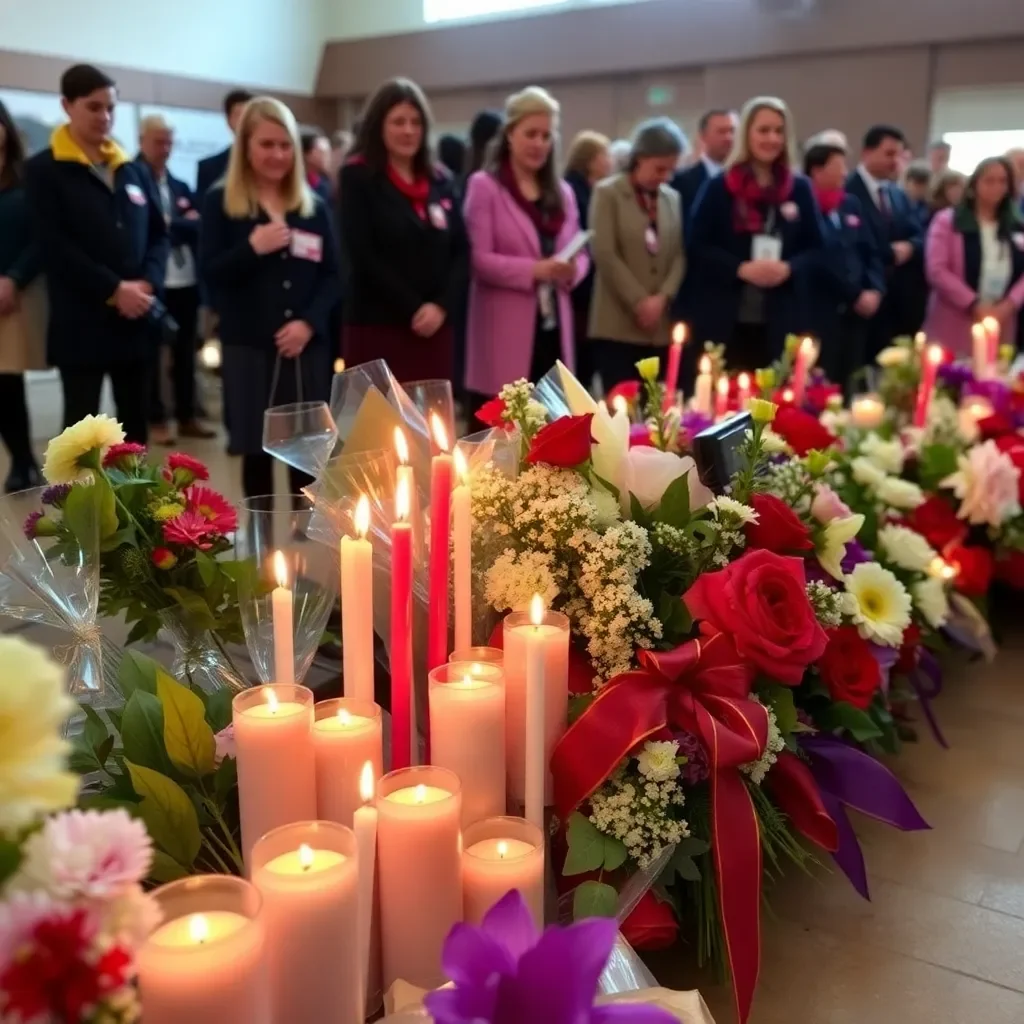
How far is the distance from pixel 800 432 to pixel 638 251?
6.44 ft

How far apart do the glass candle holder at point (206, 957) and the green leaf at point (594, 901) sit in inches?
13.3

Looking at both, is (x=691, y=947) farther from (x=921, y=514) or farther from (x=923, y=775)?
(x=921, y=514)

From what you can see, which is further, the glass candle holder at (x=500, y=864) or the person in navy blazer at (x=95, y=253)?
the person in navy blazer at (x=95, y=253)

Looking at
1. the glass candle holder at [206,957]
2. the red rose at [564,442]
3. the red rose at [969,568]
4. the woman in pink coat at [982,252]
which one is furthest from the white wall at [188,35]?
the glass candle holder at [206,957]

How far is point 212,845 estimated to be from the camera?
3.17 ft

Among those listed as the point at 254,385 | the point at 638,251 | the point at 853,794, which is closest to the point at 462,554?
the point at 853,794

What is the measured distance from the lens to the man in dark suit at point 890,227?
15.1 ft

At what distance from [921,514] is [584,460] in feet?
3.36

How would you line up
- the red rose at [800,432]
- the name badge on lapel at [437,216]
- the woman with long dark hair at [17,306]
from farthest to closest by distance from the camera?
1. the woman with long dark hair at [17,306]
2. the name badge on lapel at [437,216]
3. the red rose at [800,432]

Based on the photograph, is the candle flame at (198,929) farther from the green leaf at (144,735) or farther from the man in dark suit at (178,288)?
the man in dark suit at (178,288)

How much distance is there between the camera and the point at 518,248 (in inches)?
127

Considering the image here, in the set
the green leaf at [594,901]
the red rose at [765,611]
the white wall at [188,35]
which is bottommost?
the green leaf at [594,901]

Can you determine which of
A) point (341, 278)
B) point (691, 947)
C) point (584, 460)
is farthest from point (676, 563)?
point (341, 278)

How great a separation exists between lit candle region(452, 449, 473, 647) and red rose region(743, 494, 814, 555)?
1.23 feet
